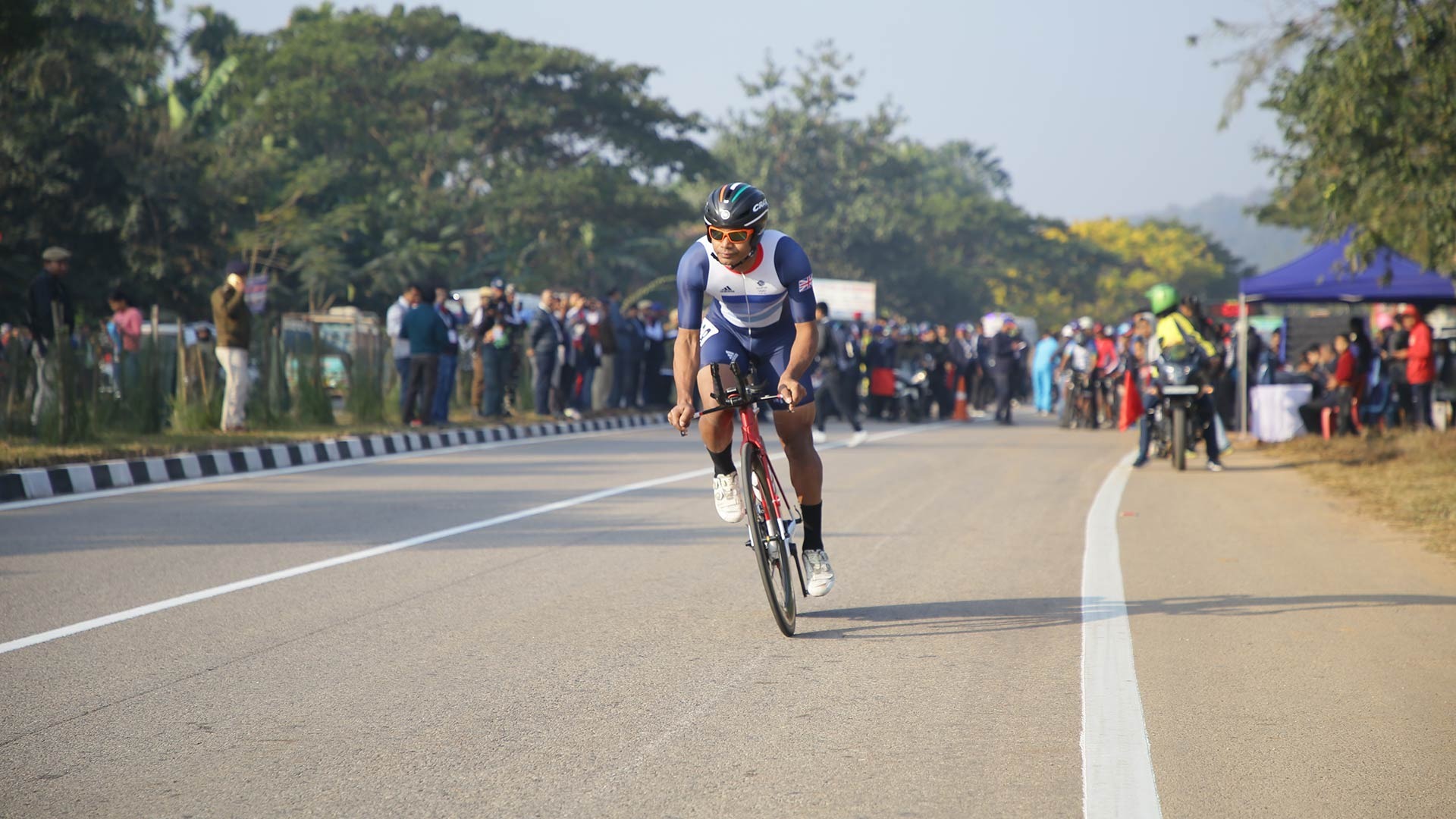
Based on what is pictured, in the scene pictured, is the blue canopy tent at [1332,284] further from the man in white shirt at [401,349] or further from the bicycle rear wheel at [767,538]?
the bicycle rear wheel at [767,538]

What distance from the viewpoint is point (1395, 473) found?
1501 centimetres

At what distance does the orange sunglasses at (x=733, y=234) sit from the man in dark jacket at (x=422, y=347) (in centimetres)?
1337

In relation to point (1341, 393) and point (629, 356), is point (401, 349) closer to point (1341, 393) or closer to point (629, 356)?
point (629, 356)

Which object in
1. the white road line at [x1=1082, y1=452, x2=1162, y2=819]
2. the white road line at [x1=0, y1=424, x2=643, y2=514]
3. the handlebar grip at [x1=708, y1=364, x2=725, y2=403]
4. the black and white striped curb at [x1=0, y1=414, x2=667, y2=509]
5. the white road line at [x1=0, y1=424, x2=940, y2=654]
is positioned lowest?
the white road line at [x1=1082, y1=452, x2=1162, y2=819]

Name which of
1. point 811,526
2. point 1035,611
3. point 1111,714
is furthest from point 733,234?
point 1111,714

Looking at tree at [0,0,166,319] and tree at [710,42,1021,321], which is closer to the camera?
tree at [0,0,166,319]

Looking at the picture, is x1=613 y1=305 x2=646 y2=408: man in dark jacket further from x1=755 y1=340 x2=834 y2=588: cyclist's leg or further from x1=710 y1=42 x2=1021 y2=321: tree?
x1=710 y1=42 x2=1021 y2=321: tree

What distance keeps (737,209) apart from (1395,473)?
1074cm

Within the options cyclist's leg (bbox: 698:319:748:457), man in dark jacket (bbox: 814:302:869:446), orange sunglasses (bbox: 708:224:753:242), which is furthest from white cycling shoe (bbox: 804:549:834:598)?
man in dark jacket (bbox: 814:302:869:446)

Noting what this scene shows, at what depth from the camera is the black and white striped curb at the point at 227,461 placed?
12.9m

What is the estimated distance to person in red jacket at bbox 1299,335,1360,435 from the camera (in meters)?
20.2

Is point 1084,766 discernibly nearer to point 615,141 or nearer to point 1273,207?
point 1273,207

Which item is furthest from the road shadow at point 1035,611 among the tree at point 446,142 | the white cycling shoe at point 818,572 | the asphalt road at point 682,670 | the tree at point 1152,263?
the tree at point 1152,263

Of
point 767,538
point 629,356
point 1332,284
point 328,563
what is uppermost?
point 1332,284
